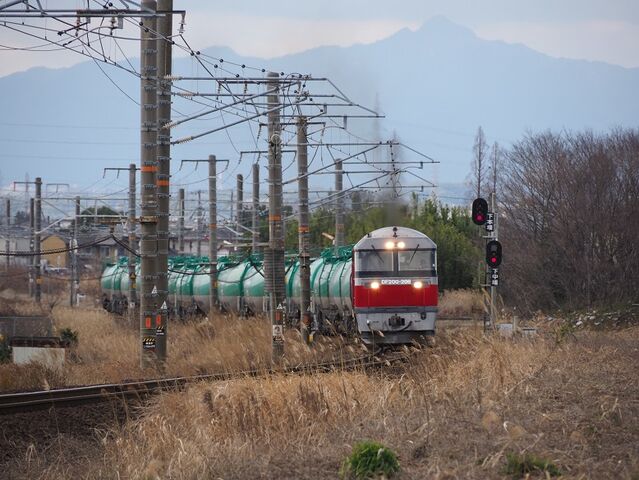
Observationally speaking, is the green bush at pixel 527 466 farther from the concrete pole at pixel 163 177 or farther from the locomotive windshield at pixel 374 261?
the locomotive windshield at pixel 374 261

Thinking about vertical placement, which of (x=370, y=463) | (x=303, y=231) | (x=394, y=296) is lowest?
(x=370, y=463)

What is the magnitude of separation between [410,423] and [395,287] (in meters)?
15.4

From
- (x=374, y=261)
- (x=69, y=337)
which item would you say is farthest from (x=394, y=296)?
(x=69, y=337)

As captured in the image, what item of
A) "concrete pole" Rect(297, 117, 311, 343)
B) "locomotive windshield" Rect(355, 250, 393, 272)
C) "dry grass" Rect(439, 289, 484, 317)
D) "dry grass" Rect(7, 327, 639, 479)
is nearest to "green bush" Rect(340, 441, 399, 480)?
"dry grass" Rect(7, 327, 639, 479)

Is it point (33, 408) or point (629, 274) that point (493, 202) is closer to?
point (629, 274)

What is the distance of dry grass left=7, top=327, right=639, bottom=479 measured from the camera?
368 inches

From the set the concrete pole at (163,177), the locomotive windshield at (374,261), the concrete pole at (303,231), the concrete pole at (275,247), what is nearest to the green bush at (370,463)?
the concrete pole at (163,177)

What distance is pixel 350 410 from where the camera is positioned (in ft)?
42.9

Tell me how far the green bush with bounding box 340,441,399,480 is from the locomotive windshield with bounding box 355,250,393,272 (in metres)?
17.6

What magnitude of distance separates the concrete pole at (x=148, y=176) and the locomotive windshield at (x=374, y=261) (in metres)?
6.71

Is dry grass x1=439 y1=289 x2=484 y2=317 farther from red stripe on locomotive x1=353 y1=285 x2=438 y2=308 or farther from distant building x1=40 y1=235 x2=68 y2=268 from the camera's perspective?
distant building x1=40 y1=235 x2=68 y2=268

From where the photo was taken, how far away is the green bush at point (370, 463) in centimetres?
891

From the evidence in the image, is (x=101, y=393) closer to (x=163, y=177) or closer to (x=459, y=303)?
(x=163, y=177)

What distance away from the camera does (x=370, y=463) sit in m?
9.00
